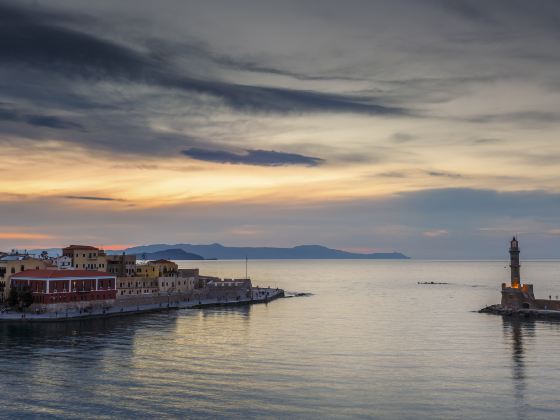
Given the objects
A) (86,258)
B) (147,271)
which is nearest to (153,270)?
(147,271)

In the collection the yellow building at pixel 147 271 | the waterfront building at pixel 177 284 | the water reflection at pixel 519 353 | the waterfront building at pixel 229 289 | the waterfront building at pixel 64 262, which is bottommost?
the water reflection at pixel 519 353

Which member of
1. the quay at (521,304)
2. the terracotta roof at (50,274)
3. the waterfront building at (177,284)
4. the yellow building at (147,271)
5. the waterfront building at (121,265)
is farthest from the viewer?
the yellow building at (147,271)

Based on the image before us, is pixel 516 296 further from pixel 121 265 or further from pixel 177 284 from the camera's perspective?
pixel 121 265

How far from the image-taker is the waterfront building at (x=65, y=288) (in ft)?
364

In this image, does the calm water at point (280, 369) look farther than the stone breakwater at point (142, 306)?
No

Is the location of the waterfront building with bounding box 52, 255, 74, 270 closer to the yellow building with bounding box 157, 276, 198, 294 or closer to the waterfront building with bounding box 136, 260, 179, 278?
the waterfront building with bounding box 136, 260, 179, 278

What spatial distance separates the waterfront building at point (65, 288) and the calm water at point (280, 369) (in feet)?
39.3

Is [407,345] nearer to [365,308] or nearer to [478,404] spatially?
[478,404]

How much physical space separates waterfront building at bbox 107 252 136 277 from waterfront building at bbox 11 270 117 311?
92.1 feet

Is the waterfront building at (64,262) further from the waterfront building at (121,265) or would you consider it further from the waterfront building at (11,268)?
the waterfront building at (11,268)

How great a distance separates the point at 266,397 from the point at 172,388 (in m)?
9.34

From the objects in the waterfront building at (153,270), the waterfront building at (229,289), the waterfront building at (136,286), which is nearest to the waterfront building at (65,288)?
the waterfront building at (136,286)

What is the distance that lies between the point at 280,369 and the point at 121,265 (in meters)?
100

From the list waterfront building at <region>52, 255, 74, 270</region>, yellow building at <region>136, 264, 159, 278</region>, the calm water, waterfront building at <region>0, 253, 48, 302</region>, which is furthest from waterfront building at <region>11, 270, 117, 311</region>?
yellow building at <region>136, 264, 159, 278</region>
